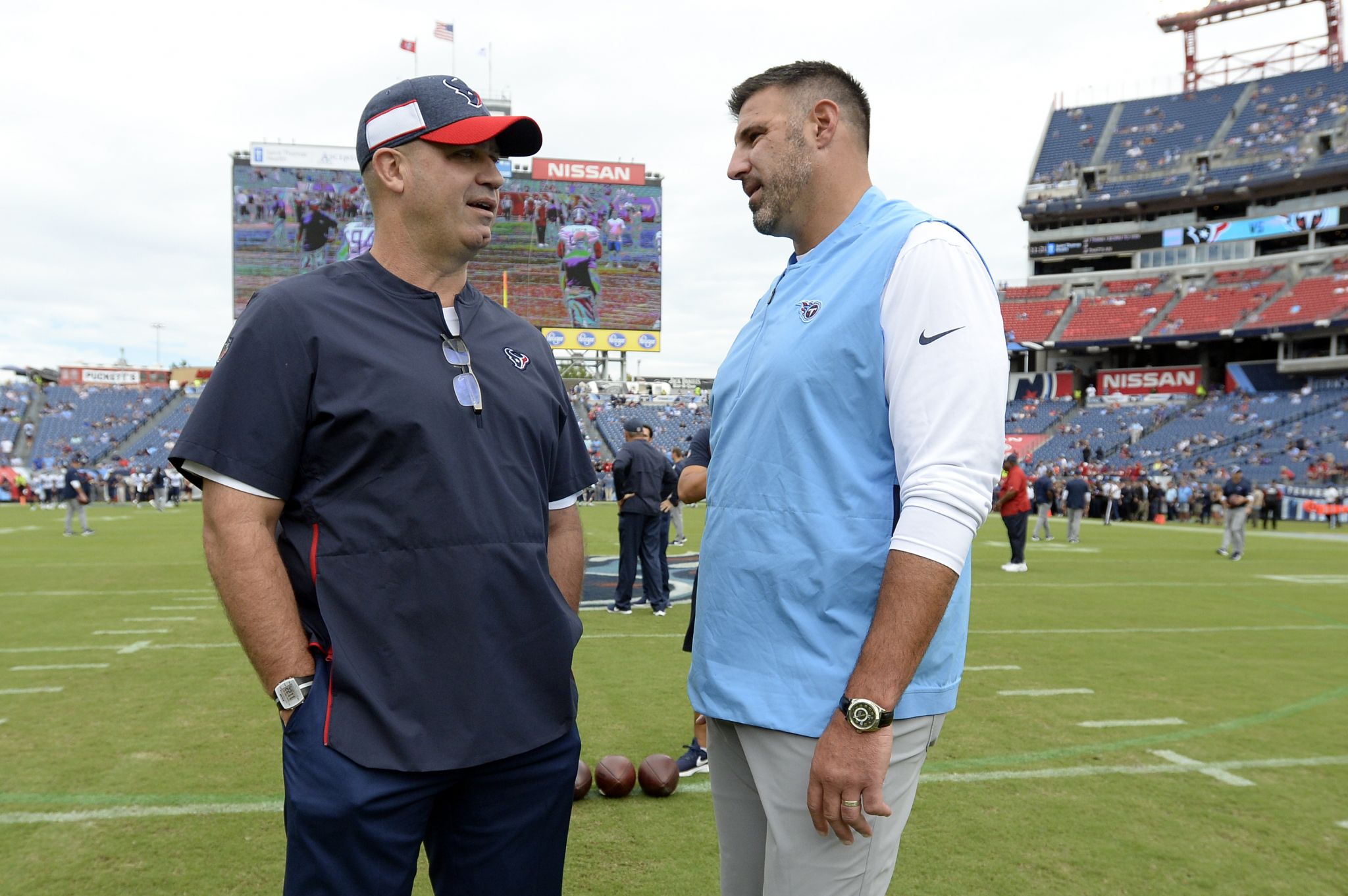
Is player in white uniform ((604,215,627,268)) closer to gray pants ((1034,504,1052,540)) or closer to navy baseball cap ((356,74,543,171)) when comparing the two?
gray pants ((1034,504,1052,540))

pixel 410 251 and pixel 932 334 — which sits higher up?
pixel 410 251

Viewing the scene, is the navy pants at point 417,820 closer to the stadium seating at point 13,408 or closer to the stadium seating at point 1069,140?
the stadium seating at point 13,408

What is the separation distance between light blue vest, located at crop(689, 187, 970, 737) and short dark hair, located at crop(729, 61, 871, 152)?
0.24 m

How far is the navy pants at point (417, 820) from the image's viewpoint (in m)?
1.78

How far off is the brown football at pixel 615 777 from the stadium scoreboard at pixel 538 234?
41.2 metres

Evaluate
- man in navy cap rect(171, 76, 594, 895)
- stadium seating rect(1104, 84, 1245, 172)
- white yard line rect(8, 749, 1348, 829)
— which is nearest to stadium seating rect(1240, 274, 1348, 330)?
stadium seating rect(1104, 84, 1245, 172)

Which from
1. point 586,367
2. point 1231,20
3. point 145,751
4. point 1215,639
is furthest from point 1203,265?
point 145,751

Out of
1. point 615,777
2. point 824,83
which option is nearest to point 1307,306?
point 615,777

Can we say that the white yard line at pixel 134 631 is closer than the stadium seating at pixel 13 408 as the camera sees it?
Yes

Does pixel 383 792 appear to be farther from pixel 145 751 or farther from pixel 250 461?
pixel 145 751

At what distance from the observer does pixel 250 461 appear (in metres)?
1.80

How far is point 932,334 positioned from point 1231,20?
70146 mm

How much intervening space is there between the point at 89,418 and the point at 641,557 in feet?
155

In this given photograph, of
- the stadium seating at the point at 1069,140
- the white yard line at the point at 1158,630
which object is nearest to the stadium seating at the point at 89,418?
the white yard line at the point at 1158,630
